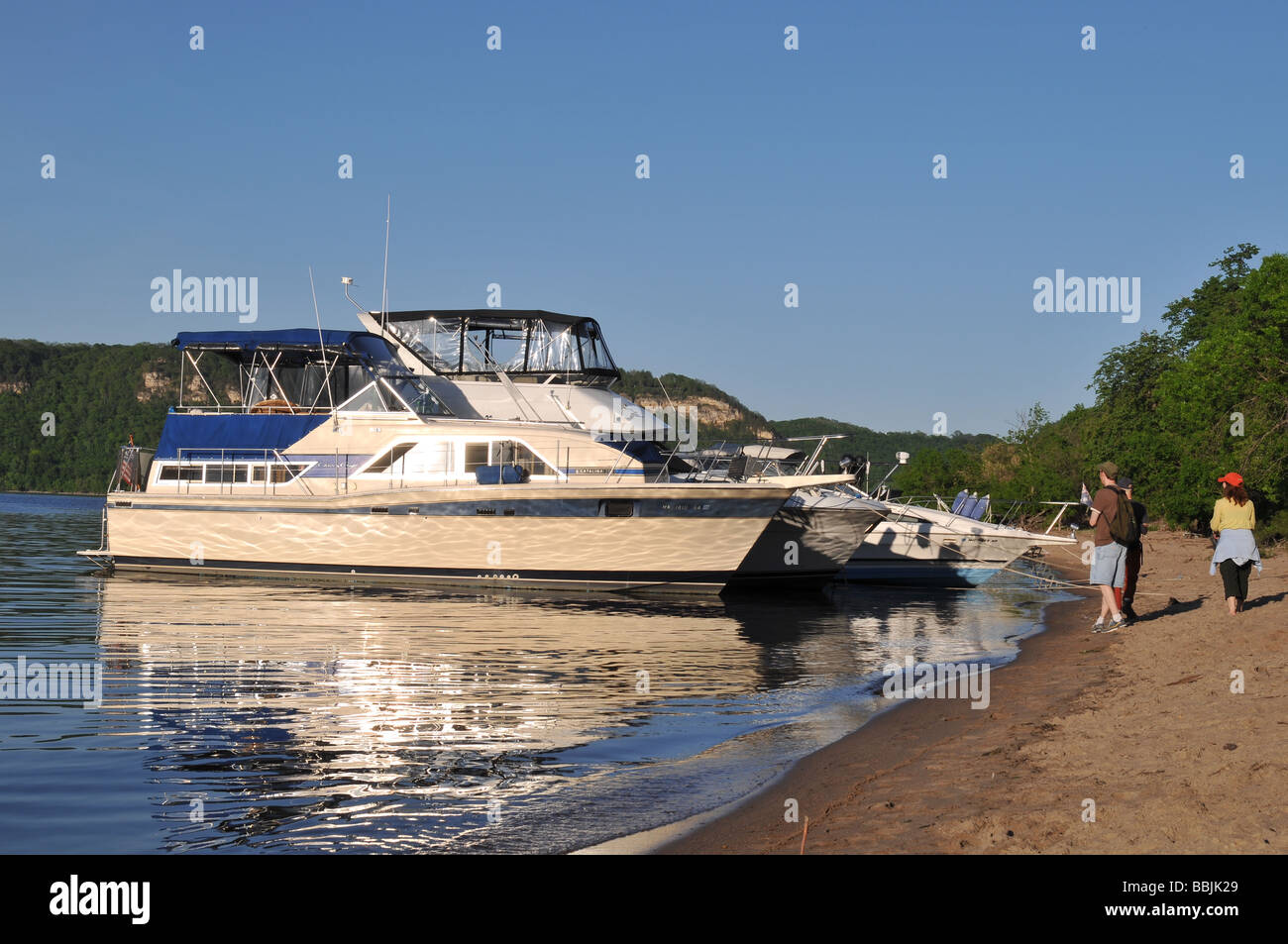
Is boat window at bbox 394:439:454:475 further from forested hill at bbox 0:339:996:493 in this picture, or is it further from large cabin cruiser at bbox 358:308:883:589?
forested hill at bbox 0:339:996:493

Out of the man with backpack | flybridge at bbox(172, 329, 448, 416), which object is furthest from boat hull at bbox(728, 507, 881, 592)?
the man with backpack

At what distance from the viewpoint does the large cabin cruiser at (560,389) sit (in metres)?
25.3

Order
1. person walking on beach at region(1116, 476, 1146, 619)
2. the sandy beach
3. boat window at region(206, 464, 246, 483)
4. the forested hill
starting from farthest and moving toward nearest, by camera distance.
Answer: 1. the forested hill
2. boat window at region(206, 464, 246, 483)
3. person walking on beach at region(1116, 476, 1146, 619)
4. the sandy beach

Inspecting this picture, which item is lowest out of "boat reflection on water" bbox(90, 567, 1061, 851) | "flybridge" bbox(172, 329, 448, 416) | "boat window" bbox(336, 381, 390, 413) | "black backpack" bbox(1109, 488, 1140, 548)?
"boat reflection on water" bbox(90, 567, 1061, 851)

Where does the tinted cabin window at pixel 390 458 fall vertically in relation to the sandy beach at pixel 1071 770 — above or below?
above

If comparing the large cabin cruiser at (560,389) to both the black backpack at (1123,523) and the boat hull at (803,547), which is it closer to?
the boat hull at (803,547)

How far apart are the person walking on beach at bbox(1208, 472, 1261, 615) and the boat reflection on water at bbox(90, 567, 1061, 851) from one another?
330cm

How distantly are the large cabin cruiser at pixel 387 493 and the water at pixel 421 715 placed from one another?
1899 millimetres

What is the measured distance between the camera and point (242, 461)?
27.6 metres

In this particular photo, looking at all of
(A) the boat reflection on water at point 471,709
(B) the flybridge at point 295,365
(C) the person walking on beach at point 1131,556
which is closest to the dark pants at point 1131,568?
(C) the person walking on beach at point 1131,556

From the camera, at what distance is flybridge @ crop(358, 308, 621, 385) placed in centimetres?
2895

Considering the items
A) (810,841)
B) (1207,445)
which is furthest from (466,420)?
(1207,445)

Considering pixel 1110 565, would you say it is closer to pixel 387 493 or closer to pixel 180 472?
pixel 387 493
